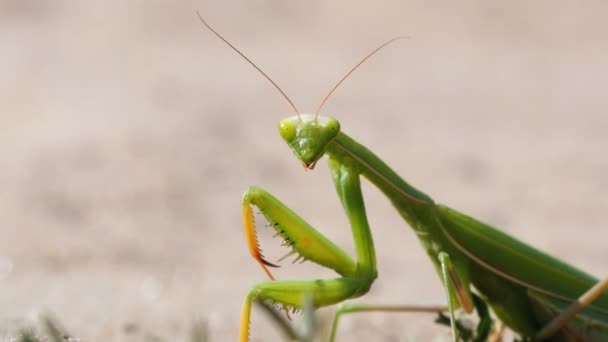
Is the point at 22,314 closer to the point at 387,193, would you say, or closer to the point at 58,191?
the point at 387,193

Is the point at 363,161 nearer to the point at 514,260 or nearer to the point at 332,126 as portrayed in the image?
the point at 332,126

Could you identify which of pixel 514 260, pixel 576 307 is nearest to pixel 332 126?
pixel 514 260

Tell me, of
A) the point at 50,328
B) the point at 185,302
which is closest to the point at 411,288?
the point at 185,302

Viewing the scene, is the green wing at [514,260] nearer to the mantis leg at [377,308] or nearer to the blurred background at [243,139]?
the mantis leg at [377,308]

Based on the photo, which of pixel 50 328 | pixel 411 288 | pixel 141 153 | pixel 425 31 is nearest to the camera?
pixel 50 328

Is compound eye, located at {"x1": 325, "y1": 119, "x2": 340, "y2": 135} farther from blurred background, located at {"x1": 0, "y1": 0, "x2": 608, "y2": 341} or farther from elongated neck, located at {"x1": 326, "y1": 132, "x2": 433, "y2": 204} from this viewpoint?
blurred background, located at {"x1": 0, "y1": 0, "x2": 608, "y2": 341}

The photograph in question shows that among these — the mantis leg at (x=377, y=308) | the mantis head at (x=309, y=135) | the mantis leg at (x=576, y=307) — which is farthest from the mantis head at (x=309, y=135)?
the mantis leg at (x=576, y=307)
